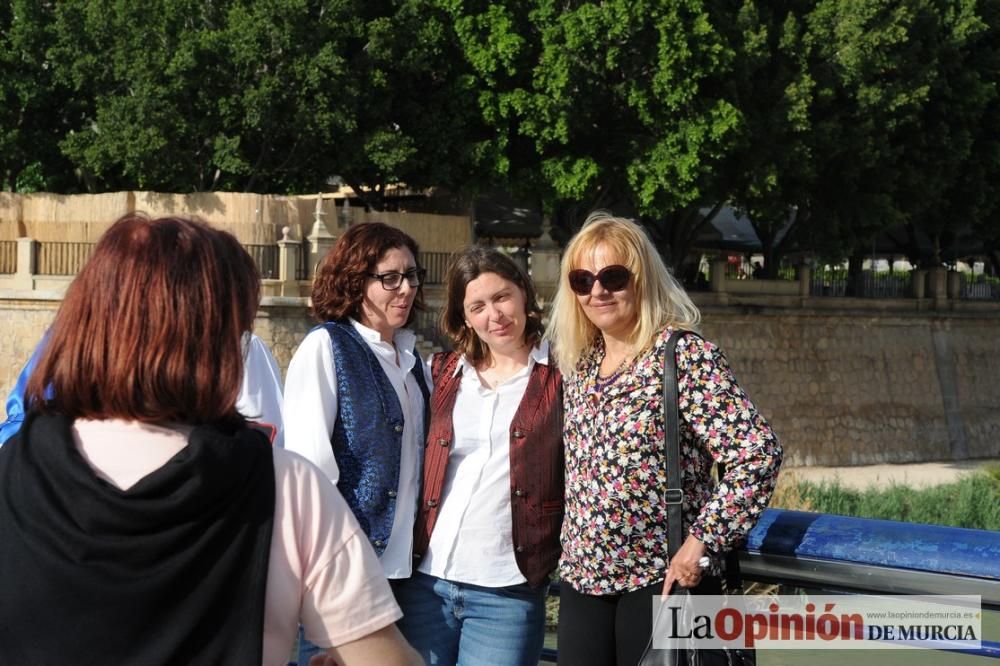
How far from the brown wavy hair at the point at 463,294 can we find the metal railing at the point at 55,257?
60.4ft

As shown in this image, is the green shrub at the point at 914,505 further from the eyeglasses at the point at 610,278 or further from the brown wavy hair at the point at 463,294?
the eyeglasses at the point at 610,278

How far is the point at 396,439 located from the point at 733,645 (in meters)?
1.01

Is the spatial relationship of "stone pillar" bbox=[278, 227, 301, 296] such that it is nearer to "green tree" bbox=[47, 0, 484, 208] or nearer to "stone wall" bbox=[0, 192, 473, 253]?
"stone wall" bbox=[0, 192, 473, 253]

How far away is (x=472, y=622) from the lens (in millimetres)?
3057

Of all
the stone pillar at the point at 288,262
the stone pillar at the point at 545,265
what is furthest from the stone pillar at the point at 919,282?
the stone pillar at the point at 288,262

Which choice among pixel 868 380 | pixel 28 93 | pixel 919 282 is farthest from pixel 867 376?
pixel 28 93

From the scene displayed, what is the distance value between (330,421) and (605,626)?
2.79ft

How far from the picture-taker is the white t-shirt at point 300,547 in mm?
1655

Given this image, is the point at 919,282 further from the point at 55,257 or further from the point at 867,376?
the point at 55,257

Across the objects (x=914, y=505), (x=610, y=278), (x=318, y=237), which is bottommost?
(x=914, y=505)

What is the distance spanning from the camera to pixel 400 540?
3.08m

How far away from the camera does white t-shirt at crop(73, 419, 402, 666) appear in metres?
1.66

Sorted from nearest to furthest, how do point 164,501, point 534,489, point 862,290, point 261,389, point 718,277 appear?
point 164,501, point 534,489, point 261,389, point 718,277, point 862,290

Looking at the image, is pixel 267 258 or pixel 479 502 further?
pixel 267 258
